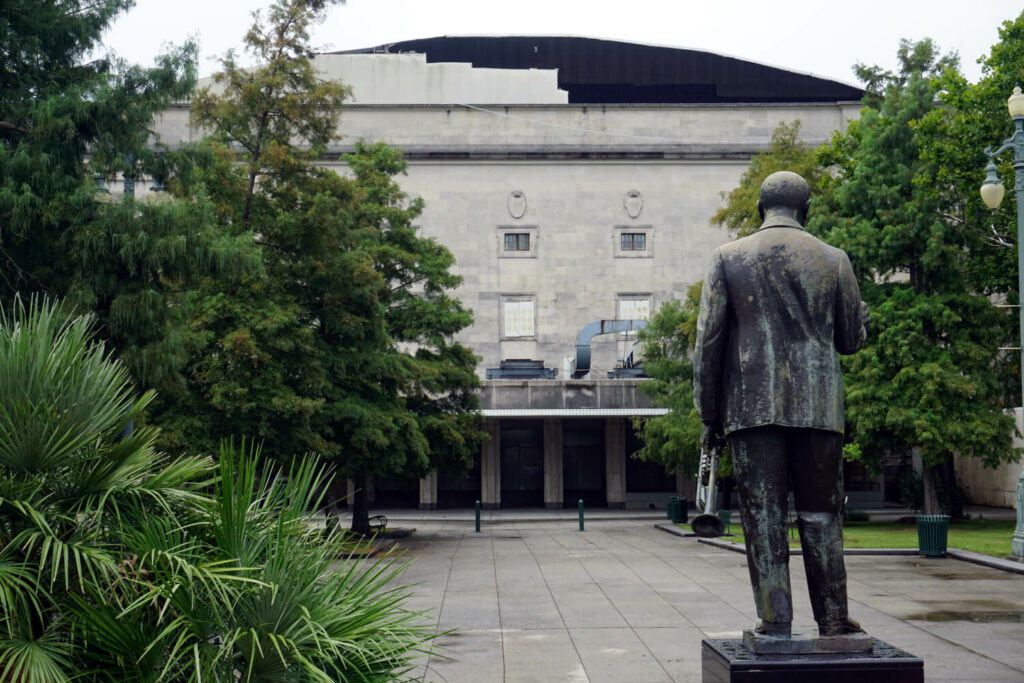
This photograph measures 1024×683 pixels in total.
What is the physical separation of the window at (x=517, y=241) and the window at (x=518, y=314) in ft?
6.93

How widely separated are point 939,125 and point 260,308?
1915 centimetres

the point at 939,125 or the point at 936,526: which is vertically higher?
the point at 939,125

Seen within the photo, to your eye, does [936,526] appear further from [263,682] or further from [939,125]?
[263,682]

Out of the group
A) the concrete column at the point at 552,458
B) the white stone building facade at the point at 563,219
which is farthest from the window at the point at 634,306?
the concrete column at the point at 552,458

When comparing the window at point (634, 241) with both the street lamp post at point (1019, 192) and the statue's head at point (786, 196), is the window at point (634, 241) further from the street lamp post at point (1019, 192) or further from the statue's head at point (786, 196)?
the statue's head at point (786, 196)

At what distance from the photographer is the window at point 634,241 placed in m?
49.8

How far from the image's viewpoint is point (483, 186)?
50125 millimetres

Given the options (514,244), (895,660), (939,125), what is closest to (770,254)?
(895,660)

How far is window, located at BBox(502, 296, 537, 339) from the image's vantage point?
1953 inches

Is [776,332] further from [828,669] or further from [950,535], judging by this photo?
[950,535]

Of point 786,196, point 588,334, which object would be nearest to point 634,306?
point 588,334

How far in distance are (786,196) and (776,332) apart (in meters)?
1.07

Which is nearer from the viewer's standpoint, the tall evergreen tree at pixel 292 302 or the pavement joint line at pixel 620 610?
the pavement joint line at pixel 620 610

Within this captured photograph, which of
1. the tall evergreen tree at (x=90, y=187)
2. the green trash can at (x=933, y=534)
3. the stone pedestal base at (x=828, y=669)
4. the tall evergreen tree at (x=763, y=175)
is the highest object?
the tall evergreen tree at (x=763, y=175)
